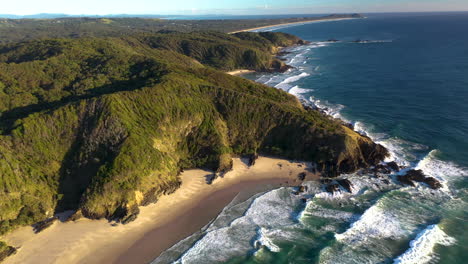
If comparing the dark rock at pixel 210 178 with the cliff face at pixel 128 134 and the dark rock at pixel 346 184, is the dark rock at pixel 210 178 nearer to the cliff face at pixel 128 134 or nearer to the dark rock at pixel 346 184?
the cliff face at pixel 128 134

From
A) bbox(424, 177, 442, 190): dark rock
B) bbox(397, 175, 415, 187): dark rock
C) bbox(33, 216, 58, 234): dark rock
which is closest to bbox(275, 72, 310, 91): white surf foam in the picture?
bbox(397, 175, 415, 187): dark rock

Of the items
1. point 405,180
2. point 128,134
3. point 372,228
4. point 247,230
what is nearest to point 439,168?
point 405,180

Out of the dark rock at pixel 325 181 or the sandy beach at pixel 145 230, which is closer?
the sandy beach at pixel 145 230

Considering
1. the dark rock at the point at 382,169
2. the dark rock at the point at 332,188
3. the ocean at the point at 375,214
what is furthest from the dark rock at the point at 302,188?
the dark rock at the point at 382,169

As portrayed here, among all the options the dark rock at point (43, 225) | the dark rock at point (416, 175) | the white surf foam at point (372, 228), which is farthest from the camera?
the dark rock at point (416, 175)

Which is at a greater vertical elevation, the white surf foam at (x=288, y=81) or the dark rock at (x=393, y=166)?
the white surf foam at (x=288, y=81)

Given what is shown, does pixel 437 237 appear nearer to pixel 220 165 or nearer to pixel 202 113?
pixel 220 165

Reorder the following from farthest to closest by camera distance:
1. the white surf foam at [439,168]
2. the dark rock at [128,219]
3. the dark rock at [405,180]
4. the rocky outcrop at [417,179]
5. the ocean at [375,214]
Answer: the white surf foam at [439,168], the dark rock at [405,180], the rocky outcrop at [417,179], the dark rock at [128,219], the ocean at [375,214]

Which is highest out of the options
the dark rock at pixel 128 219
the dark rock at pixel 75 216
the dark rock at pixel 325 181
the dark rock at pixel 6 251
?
the dark rock at pixel 325 181
